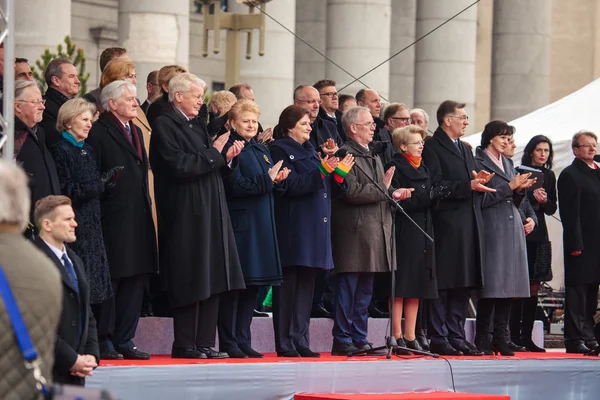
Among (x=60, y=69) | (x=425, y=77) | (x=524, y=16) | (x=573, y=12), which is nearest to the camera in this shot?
(x=60, y=69)

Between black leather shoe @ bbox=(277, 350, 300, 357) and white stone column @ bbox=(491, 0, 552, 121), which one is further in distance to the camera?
white stone column @ bbox=(491, 0, 552, 121)

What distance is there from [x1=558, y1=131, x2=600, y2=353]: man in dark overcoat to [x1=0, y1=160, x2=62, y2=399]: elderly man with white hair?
8.14 metres

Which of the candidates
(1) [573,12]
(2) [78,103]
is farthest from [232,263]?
(1) [573,12]

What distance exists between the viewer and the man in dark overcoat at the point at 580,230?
513 inches

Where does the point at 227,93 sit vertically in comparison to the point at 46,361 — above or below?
above

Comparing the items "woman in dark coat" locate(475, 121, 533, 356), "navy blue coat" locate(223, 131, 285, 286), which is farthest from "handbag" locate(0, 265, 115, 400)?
"woman in dark coat" locate(475, 121, 533, 356)

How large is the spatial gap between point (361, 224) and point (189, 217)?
5.41 feet

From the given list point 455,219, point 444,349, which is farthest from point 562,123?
point 444,349

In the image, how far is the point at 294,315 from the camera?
35.5ft

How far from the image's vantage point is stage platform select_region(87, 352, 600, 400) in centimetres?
959

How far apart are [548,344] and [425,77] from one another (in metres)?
10.2

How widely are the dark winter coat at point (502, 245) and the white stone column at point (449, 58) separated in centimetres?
1353

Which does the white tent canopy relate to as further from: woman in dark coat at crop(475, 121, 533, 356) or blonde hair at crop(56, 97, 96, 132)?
blonde hair at crop(56, 97, 96, 132)

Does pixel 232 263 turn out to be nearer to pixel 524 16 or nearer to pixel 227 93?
pixel 227 93
